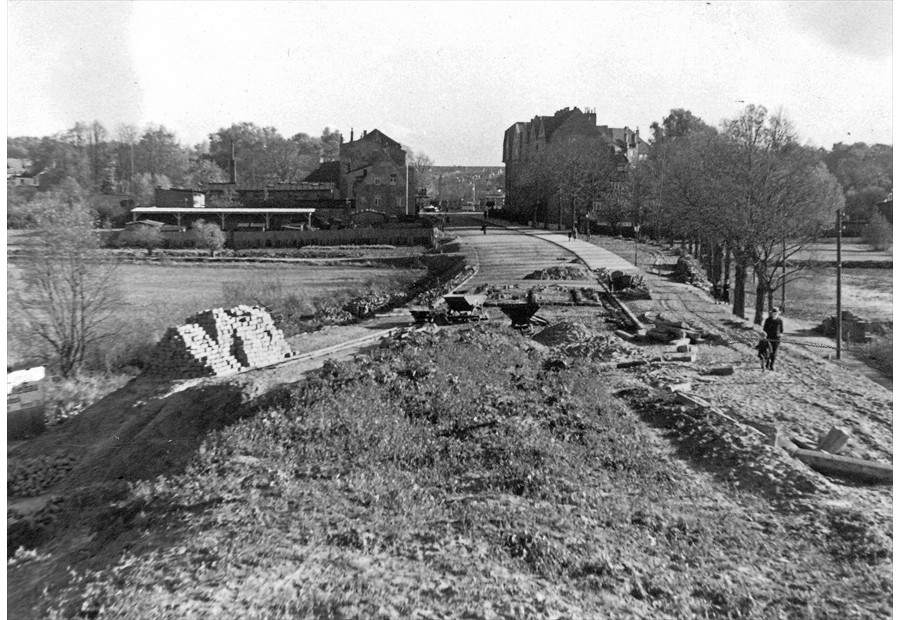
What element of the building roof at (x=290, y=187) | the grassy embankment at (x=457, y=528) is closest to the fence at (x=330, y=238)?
the building roof at (x=290, y=187)

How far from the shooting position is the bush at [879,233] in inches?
1871

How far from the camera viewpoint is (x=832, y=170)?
174 ft

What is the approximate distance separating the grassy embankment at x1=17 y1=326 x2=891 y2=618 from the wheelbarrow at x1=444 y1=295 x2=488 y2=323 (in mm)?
10569

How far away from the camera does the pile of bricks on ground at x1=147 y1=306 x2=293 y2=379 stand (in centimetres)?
1728

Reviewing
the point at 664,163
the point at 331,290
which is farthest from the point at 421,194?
the point at 331,290

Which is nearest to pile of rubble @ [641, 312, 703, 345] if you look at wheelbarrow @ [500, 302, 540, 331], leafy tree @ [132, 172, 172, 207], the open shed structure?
wheelbarrow @ [500, 302, 540, 331]

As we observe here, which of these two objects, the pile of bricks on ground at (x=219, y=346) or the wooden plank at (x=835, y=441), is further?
the pile of bricks on ground at (x=219, y=346)

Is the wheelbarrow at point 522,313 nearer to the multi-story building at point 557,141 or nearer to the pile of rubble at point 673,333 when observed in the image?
the pile of rubble at point 673,333

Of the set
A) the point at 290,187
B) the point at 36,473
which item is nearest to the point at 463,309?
the point at 36,473

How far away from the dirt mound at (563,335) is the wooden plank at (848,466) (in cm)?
876

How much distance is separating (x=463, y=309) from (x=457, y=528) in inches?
621

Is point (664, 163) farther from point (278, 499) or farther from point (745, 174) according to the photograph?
point (278, 499)

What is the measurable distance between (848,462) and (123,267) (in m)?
44.3

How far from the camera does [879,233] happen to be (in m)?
48.8
